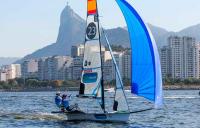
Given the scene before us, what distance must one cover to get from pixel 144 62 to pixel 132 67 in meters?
0.94

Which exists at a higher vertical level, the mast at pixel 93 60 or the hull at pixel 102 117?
the mast at pixel 93 60

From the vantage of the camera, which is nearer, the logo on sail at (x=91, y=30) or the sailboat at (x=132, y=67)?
Result: the sailboat at (x=132, y=67)

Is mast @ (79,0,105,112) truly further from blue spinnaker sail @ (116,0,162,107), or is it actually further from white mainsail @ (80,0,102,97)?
blue spinnaker sail @ (116,0,162,107)

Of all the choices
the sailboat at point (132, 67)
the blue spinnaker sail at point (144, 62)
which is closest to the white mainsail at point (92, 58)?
the sailboat at point (132, 67)

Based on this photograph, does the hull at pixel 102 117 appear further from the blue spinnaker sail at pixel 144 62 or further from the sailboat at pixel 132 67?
the blue spinnaker sail at pixel 144 62

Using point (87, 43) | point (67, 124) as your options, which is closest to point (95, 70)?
point (87, 43)

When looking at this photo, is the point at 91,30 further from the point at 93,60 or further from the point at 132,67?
the point at 132,67

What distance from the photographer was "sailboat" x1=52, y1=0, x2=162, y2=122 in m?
32.2

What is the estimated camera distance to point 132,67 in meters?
32.9

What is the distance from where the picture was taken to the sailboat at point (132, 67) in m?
32.2

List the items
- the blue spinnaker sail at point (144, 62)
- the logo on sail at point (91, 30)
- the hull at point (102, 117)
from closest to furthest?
the blue spinnaker sail at point (144, 62) < the hull at point (102, 117) < the logo on sail at point (91, 30)

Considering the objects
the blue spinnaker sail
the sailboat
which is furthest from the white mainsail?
the blue spinnaker sail

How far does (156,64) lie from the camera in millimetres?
32062

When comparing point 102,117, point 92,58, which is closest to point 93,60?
point 92,58
